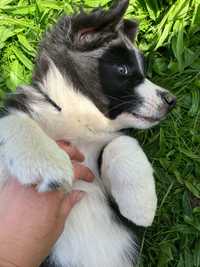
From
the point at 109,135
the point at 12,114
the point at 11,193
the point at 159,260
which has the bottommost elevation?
the point at 159,260

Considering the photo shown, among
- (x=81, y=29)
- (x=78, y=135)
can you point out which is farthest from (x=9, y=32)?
(x=78, y=135)

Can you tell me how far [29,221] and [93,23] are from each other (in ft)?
4.83

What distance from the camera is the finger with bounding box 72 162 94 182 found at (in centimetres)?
341

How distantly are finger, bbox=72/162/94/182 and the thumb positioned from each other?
12 cm

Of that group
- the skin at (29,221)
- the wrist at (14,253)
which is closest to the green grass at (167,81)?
the skin at (29,221)

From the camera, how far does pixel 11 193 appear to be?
335 centimetres

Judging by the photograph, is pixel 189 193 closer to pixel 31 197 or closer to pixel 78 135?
pixel 78 135

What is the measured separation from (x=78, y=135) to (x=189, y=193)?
1.26 metres

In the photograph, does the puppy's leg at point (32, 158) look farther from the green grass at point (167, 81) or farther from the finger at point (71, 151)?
the green grass at point (167, 81)

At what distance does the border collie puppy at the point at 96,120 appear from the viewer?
3422 millimetres

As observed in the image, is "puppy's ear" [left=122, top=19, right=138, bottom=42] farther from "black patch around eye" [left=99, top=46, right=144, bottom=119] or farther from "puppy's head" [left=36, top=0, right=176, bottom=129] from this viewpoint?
"black patch around eye" [left=99, top=46, right=144, bottom=119]

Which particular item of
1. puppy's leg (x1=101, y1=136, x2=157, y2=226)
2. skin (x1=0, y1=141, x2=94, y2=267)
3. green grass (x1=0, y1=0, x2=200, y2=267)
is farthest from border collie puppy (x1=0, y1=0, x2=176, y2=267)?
green grass (x1=0, y1=0, x2=200, y2=267)

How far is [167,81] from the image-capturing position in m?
4.61

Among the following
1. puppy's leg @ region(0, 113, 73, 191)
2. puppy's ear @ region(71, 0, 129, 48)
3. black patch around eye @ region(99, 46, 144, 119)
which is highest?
puppy's ear @ region(71, 0, 129, 48)
